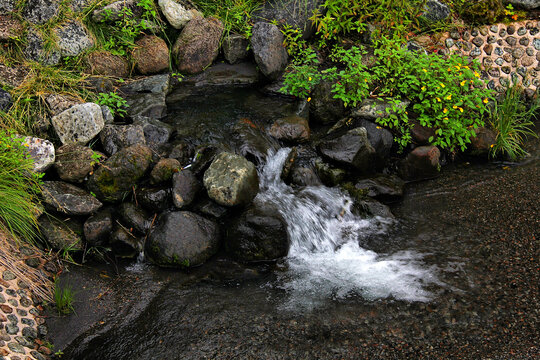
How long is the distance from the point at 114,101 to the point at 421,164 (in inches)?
173

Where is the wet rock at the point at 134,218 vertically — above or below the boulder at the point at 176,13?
below

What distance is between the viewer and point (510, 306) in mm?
3367

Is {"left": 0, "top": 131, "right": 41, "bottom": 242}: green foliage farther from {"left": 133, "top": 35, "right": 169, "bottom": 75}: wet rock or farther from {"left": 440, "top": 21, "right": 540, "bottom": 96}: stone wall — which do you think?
{"left": 440, "top": 21, "right": 540, "bottom": 96}: stone wall

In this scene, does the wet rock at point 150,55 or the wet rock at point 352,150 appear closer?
the wet rock at point 352,150

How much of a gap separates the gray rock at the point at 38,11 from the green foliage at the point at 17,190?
244 centimetres

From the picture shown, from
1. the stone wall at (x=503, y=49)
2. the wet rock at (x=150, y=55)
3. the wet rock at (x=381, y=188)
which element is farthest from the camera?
the stone wall at (x=503, y=49)

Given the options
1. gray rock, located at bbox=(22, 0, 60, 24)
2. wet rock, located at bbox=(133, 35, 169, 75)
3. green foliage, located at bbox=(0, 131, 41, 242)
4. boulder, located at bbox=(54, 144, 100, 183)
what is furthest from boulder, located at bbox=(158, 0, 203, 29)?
green foliage, located at bbox=(0, 131, 41, 242)

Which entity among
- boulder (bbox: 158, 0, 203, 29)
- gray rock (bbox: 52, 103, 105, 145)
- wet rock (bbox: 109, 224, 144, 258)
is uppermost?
boulder (bbox: 158, 0, 203, 29)

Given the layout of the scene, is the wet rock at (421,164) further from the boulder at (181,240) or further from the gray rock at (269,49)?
the boulder at (181,240)

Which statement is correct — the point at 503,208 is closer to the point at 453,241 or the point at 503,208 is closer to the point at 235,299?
the point at 453,241

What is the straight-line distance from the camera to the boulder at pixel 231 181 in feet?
14.8

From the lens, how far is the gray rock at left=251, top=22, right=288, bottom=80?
A: 21.1ft

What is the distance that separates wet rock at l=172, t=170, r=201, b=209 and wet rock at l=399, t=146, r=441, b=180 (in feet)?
9.38

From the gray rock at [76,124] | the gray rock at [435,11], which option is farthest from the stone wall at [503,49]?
the gray rock at [76,124]
